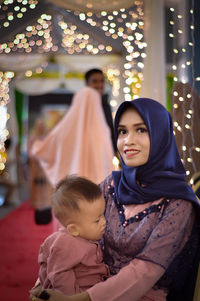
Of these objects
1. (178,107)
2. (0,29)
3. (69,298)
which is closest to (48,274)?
(69,298)

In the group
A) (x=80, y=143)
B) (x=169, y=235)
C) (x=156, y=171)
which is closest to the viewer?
(x=169, y=235)

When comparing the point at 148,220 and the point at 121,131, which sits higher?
the point at 121,131

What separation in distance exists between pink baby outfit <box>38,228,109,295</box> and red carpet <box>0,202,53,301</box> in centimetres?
141

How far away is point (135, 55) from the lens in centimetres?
211

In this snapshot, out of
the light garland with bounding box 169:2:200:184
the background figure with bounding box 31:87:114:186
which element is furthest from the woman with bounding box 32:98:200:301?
the background figure with bounding box 31:87:114:186

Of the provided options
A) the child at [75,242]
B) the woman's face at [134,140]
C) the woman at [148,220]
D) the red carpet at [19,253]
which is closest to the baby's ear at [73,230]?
the child at [75,242]

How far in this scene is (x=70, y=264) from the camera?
126 cm

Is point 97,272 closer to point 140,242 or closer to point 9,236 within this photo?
point 140,242

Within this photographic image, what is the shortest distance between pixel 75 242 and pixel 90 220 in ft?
0.30

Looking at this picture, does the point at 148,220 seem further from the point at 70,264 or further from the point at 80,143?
the point at 80,143

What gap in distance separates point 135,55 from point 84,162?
3.46 feet

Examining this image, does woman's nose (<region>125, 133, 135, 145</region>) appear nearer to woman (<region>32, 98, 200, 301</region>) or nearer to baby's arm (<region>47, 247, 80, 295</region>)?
woman (<region>32, 98, 200, 301</region>)

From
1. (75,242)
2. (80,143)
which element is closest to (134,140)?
(75,242)

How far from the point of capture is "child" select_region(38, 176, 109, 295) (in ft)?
4.17
